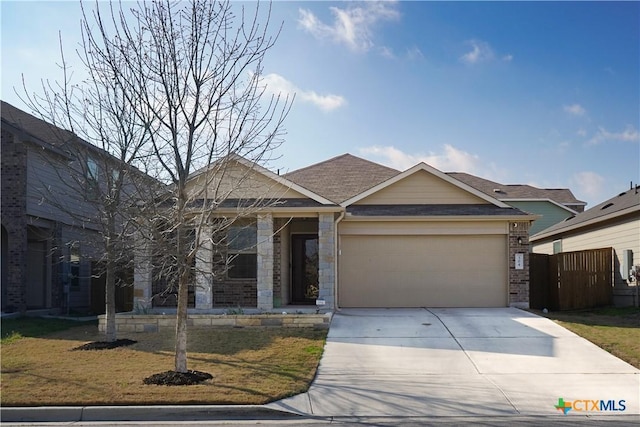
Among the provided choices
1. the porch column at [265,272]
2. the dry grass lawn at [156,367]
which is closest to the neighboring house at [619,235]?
the dry grass lawn at [156,367]

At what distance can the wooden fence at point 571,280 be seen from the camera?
17422mm

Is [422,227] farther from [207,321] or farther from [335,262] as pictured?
[207,321]

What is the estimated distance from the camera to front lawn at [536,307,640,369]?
37.2ft

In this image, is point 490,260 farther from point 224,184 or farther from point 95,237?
point 95,237

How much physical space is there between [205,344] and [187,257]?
3585 mm

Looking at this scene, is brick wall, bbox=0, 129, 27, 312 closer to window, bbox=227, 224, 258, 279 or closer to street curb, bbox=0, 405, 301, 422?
window, bbox=227, 224, 258, 279

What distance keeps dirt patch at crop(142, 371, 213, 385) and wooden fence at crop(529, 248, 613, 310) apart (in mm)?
11613

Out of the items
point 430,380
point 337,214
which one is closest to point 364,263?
point 337,214

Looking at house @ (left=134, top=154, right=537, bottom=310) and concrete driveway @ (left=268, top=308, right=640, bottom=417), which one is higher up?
house @ (left=134, top=154, right=537, bottom=310)

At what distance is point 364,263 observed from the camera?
695 inches

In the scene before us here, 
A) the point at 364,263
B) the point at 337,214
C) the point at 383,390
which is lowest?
the point at 383,390

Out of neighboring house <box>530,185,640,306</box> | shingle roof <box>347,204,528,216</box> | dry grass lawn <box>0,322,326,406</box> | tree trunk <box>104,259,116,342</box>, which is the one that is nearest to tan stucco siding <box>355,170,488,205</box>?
shingle roof <box>347,204,528,216</box>

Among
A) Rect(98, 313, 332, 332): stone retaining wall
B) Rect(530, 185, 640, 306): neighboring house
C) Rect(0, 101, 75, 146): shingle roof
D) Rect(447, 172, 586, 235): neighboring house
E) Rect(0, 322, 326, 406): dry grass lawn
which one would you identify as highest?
Rect(0, 101, 75, 146): shingle roof

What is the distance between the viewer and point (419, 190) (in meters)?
18.5
